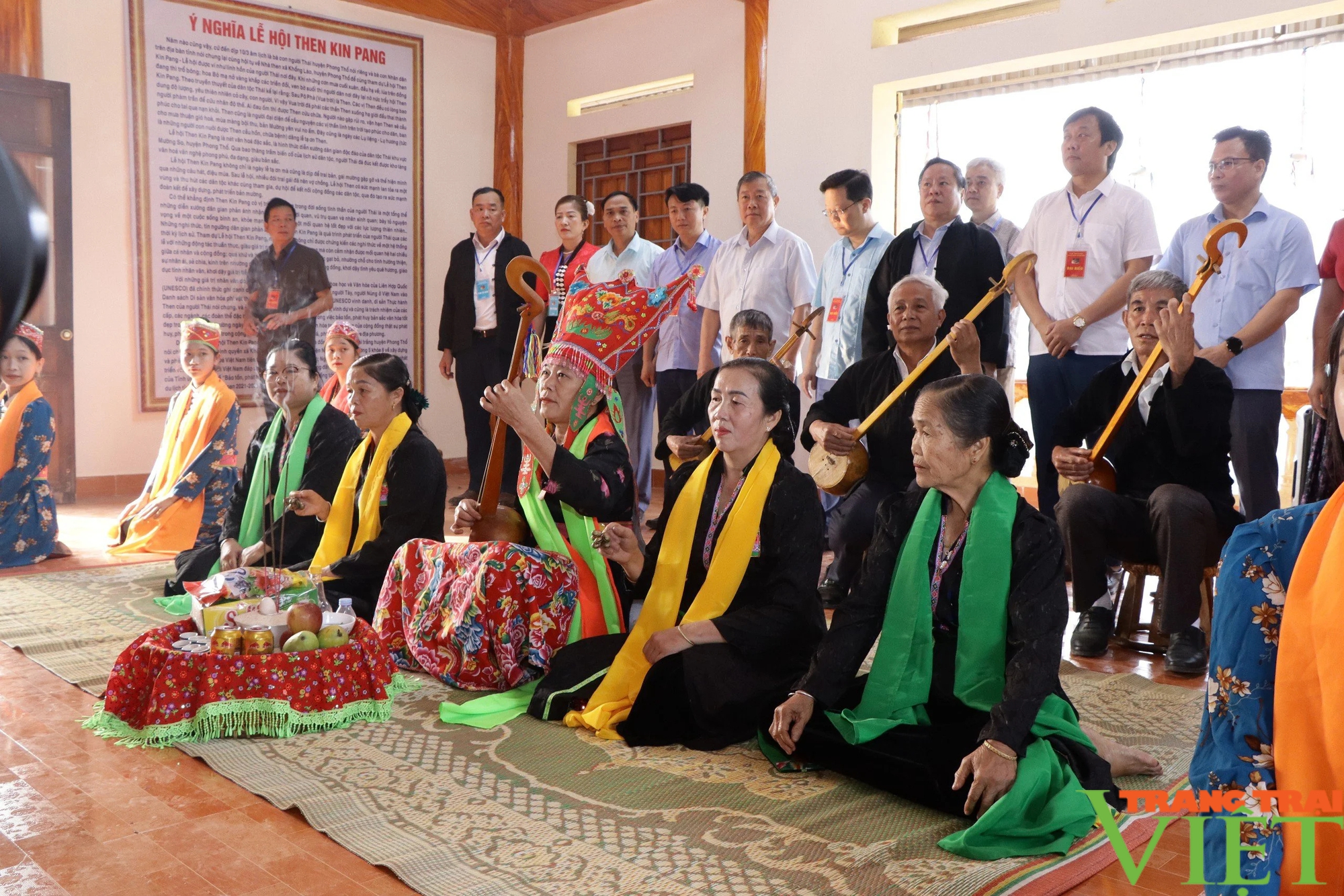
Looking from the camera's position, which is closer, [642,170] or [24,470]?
[24,470]

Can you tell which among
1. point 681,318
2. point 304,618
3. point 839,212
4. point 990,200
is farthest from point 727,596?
point 681,318

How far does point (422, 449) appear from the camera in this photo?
12.0 ft

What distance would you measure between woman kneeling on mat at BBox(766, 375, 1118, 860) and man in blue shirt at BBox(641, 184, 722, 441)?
3.35 m

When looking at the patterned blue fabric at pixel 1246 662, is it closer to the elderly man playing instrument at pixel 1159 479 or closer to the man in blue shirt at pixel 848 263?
the elderly man playing instrument at pixel 1159 479

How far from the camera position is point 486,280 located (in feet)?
21.8

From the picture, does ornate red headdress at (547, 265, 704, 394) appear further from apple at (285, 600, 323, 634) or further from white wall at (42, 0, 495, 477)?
white wall at (42, 0, 495, 477)

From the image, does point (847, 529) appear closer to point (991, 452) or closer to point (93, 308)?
point (991, 452)

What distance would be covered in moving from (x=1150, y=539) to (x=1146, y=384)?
50 centimetres

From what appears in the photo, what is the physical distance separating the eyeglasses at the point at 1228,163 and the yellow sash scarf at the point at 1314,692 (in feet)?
9.98

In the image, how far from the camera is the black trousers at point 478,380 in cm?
663

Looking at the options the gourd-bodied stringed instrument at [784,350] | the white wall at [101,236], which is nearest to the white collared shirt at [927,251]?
the gourd-bodied stringed instrument at [784,350]

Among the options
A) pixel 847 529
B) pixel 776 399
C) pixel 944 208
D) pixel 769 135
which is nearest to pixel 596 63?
pixel 769 135

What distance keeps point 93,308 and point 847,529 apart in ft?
16.9
